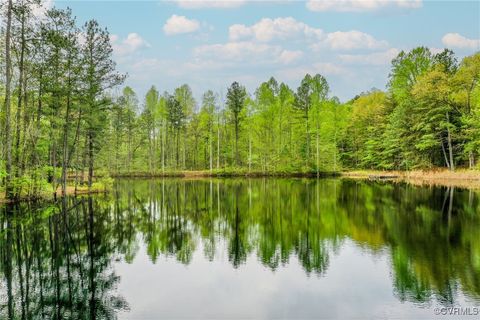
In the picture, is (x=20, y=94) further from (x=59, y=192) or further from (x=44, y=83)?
(x=59, y=192)

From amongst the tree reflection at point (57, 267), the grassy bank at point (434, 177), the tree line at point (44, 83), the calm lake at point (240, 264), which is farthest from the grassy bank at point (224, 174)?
the tree reflection at point (57, 267)

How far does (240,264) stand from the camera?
12695 millimetres

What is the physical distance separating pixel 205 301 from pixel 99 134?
107ft

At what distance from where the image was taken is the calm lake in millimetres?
8977

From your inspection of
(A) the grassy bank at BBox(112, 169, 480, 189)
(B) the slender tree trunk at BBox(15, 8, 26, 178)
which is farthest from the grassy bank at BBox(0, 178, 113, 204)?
(A) the grassy bank at BBox(112, 169, 480, 189)

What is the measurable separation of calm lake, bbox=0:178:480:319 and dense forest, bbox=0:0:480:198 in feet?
37.4

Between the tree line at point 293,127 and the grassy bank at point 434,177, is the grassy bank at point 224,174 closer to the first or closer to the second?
the tree line at point 293,127

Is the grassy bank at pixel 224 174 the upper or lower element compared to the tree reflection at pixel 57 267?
upper

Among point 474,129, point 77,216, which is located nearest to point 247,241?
point 77,216

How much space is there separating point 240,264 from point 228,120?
63509 mm

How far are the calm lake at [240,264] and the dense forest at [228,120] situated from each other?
11403 millimetres

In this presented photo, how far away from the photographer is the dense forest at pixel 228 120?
2869 cm

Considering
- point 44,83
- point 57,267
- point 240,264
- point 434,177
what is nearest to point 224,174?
point 434,177

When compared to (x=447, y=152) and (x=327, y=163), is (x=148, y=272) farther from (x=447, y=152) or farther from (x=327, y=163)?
(x=327, y=163)
